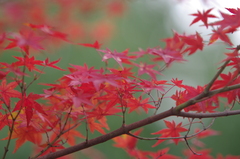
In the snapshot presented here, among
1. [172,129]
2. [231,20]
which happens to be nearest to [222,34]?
[231,20]

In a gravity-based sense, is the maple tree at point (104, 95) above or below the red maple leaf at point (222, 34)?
below

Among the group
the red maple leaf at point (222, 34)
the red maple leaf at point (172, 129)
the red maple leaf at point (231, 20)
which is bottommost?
the red maple leaf at point (172, 129)

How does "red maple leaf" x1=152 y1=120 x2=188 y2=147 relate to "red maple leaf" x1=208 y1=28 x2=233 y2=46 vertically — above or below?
below

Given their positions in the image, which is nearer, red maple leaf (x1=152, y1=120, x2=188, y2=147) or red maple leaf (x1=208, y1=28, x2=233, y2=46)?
red maple leaf (x1=208, y1=28, x2=233, y2=46)

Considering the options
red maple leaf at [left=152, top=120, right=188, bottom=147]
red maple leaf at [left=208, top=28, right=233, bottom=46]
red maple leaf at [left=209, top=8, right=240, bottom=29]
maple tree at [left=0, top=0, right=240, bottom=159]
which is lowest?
red maple leaf at [left=152, top=120, right=188, bottom=147]

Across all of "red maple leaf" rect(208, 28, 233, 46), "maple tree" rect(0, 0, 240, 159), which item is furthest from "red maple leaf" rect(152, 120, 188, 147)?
"red maple leaf" rect(208, 28, 233, 46)

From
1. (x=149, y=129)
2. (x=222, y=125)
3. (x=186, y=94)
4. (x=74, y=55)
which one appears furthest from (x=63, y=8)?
(x=222, y=125)

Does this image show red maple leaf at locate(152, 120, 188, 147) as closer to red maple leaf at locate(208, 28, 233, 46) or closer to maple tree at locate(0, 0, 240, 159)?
maple tree at locate(0, 0, 240, 159)

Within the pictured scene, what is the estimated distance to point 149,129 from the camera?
2.75 metres

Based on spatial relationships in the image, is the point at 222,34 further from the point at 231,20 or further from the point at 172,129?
the point at 172,129

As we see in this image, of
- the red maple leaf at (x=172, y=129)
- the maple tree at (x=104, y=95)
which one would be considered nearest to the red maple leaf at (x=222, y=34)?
the maple tree at (x=104, y=95)

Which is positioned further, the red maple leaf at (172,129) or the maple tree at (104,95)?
the red maple leaf at (172,129)

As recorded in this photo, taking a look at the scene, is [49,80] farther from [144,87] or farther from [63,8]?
[144,87]

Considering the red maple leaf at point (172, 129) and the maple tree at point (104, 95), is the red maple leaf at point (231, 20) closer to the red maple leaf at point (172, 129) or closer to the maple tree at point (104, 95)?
the maple tree at point (104, 95)
